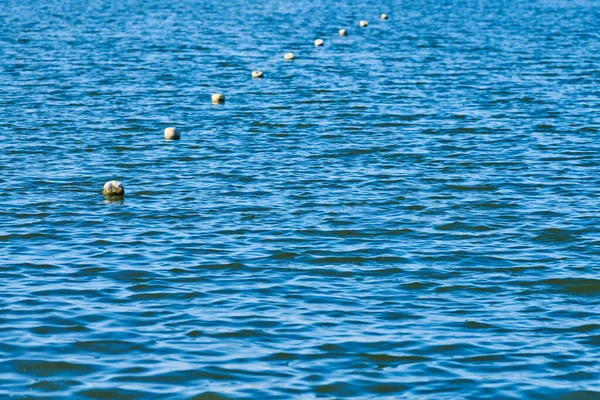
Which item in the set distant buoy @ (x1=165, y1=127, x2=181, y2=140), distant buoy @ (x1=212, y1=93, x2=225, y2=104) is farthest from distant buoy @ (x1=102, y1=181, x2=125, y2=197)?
distant buoy @ (x1=212, y1=93, x2=225, y2=104)

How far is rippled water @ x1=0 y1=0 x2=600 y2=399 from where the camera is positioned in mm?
15953

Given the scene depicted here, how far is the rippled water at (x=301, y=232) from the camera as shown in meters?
16.0

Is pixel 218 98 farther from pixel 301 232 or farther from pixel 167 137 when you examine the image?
pixel 301 232

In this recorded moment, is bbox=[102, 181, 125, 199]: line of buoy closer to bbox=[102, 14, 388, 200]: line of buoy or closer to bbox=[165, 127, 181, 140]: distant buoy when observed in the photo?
bbox=[102, 14, 388, 200]: line of buoy

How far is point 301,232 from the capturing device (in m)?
23.4

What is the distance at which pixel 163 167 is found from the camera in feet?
99.4

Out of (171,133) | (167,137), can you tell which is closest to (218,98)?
(167,137)

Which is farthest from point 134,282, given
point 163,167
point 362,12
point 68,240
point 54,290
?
point 362,12

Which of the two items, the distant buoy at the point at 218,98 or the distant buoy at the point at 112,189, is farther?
the distant buoy at the point at 218,98

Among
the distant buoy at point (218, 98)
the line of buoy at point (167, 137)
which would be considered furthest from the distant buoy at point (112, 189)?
the distant buoy at point (218, 98)

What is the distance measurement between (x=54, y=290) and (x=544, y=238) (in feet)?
32.8

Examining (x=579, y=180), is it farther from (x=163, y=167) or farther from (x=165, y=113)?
(x=165, y=113)

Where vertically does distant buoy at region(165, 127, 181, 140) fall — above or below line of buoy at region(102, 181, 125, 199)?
below

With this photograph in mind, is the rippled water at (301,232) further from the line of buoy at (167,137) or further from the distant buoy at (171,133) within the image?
the distant buoy at (171,133)
